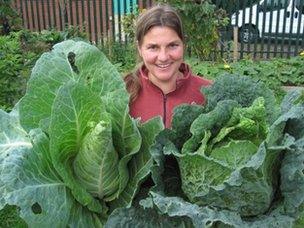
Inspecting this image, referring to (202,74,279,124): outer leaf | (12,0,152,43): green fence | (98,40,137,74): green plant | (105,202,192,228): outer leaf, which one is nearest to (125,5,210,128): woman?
(202,74,279,124): outer leaf

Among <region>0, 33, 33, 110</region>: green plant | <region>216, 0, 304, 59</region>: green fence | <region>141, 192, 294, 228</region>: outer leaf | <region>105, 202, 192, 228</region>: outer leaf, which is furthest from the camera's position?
<region>216, 0, 304, 59</region>: green fence

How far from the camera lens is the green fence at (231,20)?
332 inches

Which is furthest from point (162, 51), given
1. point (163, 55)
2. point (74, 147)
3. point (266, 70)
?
point (266, 70)

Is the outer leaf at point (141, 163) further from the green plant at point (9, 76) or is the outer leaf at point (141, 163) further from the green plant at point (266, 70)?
the green plant at point (266, 70)

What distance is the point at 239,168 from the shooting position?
136 centimetres

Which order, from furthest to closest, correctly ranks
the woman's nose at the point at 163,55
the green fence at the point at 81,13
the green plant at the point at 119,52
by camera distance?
the green fence at the point at 81,13
the green plant at the point at 119,52
the woman's nose at the point at 163,55

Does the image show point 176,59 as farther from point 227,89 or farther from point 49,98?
point 49,98

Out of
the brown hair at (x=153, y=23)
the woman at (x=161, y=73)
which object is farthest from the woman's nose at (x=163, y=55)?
the brown hair at (x=153, y=23)

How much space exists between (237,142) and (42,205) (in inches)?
26.3

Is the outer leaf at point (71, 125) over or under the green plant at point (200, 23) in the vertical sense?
over

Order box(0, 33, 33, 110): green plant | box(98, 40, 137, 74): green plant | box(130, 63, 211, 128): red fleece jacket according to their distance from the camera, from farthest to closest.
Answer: box(98, 40, 137, 74): green plant < box(0, 33, 33, 110): green plant < box(130, 63, 211, 128): red fleece jacket

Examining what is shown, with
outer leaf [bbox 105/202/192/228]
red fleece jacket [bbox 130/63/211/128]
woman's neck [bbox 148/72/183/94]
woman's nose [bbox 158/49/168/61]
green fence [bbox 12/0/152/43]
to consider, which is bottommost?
green fence [bbox 12/0/152/43]

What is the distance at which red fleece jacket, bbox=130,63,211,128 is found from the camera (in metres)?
2.10

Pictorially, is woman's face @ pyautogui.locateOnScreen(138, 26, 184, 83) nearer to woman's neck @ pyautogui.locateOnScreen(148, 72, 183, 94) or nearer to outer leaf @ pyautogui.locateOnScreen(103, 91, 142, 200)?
woman's neck @ pyautogui.locateOnScreen(148, 72, 183, 94)
